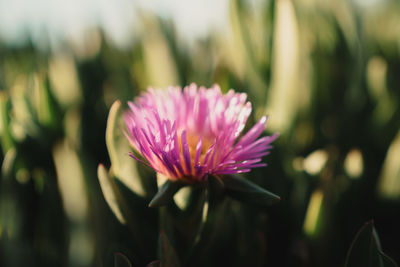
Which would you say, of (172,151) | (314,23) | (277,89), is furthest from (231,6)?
(172,151)

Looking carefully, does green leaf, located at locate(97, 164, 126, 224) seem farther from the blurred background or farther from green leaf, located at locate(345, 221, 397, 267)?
green leaf, located at locate(345, 221, 397, 267)

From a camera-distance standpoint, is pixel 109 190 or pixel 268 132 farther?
pixel 268 132

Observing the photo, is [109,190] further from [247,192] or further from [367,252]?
[367,252]

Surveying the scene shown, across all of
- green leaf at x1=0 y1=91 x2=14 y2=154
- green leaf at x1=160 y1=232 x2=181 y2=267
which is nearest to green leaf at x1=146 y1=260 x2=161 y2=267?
green leaf at x1=160 y1=232 x2=181 y2=267

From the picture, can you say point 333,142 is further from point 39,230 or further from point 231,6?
point 39,230

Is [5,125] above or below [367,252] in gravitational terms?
above

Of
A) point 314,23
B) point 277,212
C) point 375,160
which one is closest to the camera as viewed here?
point 277,212

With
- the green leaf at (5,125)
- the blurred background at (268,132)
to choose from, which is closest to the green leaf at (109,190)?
the blurred background at (268,132)

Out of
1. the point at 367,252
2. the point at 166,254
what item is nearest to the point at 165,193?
the point at 166,254
